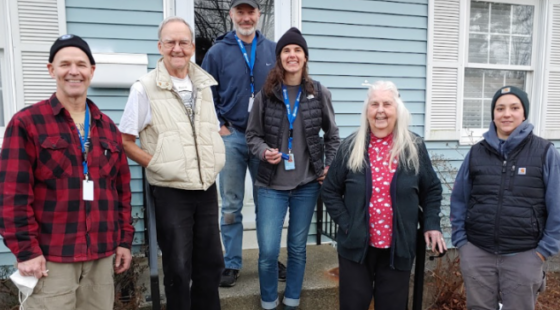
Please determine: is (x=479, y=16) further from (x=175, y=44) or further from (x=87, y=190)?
(x=87, y=190)

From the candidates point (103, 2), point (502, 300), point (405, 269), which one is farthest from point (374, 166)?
point (103, 2)

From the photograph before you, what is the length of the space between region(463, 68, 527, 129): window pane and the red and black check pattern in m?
4.20

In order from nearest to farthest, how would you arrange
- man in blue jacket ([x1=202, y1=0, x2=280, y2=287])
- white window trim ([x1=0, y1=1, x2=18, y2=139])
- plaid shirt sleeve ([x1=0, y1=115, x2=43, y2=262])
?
plaid shirt sleeve ([x1=0, y1=115, x2=43, y2=262]) < man in blue jacket ([x1=202, y1=0, x2=280, y2=287]) < white window trim ([x1=0, y1=1, x2=18, y2=139])

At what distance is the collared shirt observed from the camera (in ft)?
6.65

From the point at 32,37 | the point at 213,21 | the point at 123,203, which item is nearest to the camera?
the point at 123,203

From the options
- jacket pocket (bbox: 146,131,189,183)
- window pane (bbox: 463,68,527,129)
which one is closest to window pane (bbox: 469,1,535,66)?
window pane (bbox: 463,68,527,129)

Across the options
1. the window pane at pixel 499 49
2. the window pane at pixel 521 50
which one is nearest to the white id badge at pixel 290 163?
the window pane at pixel 499 49

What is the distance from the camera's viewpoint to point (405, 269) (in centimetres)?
207

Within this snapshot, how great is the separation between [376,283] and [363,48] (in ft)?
9.11

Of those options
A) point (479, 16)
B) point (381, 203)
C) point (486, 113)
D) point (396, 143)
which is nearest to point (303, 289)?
point (381, 203)

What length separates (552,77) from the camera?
190 inches

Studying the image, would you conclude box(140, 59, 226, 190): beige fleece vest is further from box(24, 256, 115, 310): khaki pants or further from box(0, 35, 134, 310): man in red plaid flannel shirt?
box(24, 256, 115, 310): khaki pants

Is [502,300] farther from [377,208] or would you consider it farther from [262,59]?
[262,59]

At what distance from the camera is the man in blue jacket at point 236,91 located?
2768 mm
